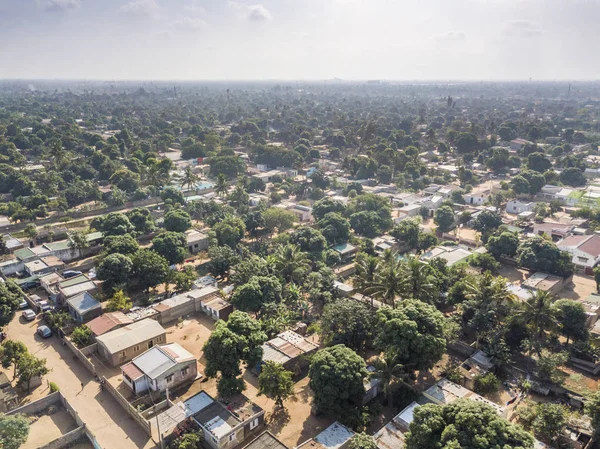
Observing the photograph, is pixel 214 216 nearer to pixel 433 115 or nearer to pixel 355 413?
pixel 355 413

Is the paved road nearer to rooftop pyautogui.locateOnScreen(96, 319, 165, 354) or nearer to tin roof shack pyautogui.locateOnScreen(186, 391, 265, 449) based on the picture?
rooftop pyautogui.locateOnScreen(96, 319, 165, 354)

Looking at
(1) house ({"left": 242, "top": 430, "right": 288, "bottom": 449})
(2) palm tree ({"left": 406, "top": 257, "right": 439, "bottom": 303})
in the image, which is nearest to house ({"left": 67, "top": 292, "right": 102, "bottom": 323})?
(1) house ({"left": 242, "top": 430, "right": 288, "bottom": 449})

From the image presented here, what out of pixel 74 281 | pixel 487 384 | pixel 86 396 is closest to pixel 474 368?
pixel 487 384

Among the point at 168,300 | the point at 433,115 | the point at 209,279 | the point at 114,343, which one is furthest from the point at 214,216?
the point at 433,115

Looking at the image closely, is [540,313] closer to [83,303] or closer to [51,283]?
[83,303]

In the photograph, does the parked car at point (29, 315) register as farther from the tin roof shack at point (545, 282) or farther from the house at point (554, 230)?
the house at point (554, 230)
